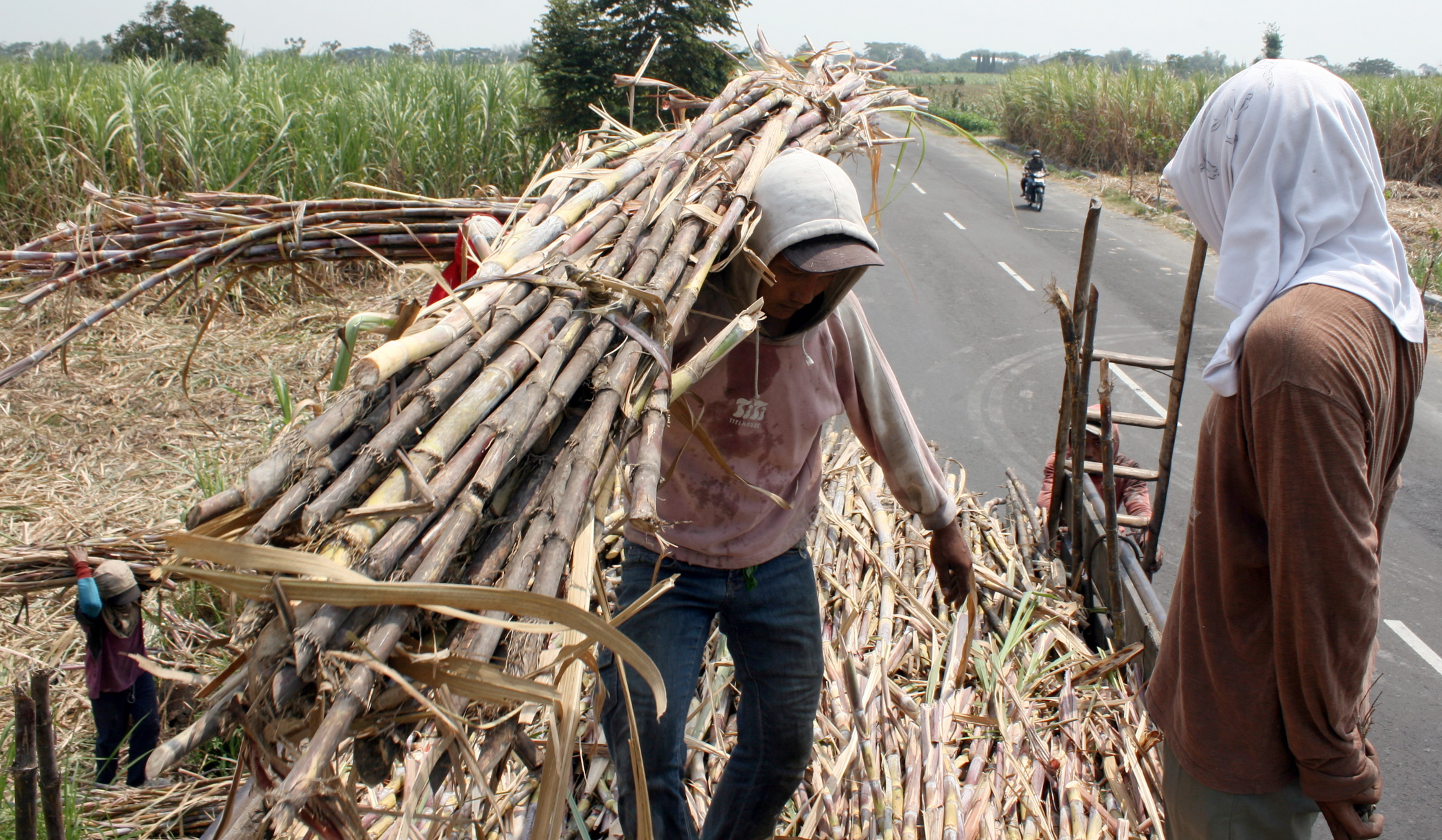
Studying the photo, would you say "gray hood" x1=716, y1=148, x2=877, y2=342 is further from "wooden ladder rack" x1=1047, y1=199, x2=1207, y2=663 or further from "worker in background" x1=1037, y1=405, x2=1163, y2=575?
"worker in background" x1=1037, y1=405, x2=1163, y2=575

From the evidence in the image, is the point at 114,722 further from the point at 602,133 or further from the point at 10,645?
the point at 602,133

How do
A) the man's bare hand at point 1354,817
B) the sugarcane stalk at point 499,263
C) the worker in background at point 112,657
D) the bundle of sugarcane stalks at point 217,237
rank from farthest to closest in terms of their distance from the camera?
the worker in background at point 112,657, the bundle of sugarcane stalks at point 217,237, the man's bare hand at point 1354,817, the sugarcane stalk at point 499,263

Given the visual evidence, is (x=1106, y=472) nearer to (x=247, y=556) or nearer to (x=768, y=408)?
(x=768, y=408)

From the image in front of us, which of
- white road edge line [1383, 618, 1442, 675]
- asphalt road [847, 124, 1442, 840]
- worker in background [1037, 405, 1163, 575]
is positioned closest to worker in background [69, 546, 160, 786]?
asphalt road [847, 124, 1442, 840]

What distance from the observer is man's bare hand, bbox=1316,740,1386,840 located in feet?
5.07

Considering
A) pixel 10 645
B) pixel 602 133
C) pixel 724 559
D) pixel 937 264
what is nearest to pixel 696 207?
pixel 724 559

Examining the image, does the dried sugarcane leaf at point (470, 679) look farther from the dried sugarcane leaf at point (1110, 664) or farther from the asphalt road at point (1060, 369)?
the dried sugarcane leaf at point (1110, 664)

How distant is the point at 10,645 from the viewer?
10.6 ft

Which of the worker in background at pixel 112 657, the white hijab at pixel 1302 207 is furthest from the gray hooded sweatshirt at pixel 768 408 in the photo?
the worker in background at pixel 112 657

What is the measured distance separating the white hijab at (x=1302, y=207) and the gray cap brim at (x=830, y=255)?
0.63 meters

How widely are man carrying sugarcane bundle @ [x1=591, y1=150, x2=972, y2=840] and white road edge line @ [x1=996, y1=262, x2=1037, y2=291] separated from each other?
9669 millimetres

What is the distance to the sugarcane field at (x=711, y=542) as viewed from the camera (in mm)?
1000

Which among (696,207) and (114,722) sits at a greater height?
(696,207)

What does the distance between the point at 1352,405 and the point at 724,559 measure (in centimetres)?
126
